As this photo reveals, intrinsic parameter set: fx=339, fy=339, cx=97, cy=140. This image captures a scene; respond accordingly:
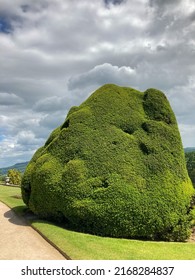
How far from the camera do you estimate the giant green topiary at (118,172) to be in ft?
43.2

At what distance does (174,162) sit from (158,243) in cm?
371

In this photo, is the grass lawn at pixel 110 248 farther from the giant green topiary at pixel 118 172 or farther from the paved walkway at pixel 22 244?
the giant green topiary at pixel 118 172

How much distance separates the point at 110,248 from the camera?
1105 centimetres

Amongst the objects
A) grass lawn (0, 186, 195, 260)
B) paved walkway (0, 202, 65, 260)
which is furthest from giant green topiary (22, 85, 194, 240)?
paved walkway (0, 202, 65, 260)

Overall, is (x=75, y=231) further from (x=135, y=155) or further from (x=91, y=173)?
(x=135, y=155)

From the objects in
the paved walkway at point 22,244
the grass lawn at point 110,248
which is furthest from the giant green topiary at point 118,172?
the paved walkway at point 22,244

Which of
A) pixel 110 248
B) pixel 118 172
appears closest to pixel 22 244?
pixel 110 248

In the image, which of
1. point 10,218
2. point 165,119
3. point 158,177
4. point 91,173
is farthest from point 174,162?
point 10,218

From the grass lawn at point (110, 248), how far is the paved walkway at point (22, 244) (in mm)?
337

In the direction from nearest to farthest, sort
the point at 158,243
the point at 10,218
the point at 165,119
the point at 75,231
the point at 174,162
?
the point at 158,243 < the point at 75,231 < the point at 174,162 < the point at 165,119 < the point at 10,218

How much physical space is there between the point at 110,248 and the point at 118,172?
347cm

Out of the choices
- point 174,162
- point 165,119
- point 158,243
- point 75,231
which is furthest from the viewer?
point 165,119

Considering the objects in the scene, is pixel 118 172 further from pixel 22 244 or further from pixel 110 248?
pixel 22 244

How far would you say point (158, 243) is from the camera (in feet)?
41.2
